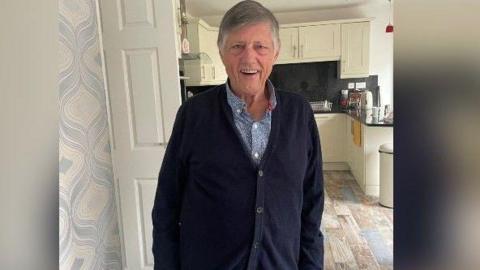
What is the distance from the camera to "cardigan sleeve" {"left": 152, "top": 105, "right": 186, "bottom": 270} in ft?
2.95

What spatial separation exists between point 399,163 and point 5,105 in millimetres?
466

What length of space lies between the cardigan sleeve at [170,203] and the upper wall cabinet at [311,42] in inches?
164

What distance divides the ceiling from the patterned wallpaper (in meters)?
2.83

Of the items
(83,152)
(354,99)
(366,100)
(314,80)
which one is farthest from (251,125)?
(314,80)

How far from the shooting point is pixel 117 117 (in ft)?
6.29

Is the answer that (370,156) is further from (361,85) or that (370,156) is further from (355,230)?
(361,85)

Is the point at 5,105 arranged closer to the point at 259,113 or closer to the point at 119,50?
the point at 259,113

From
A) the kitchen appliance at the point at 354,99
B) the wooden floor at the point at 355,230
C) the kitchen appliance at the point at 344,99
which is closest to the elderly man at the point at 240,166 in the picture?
the wooden floor at the point at 355,230

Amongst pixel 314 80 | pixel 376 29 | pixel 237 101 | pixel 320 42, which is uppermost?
pixel 376 29

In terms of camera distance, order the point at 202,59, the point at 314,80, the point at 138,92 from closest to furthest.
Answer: the point at 138,92 < the point at 202,59 < the point at 314,80

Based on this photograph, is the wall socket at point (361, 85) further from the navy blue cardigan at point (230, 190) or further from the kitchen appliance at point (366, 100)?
the navy blue cardigan at point (230, 190)

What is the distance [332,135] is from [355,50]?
1.25m

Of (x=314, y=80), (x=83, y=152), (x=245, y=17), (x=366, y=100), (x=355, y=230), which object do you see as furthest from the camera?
(x=314, y=80)

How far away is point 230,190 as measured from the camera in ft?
2.72
